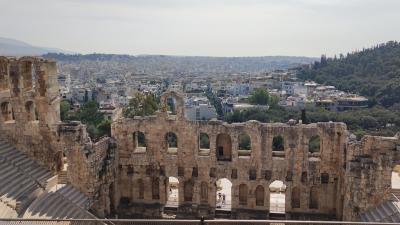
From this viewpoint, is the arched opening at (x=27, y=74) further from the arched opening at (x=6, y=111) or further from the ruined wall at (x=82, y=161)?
the ruined wall at (x=82, y=161)

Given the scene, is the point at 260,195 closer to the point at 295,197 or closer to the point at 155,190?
the point at 295,197

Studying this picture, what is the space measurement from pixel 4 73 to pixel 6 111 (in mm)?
2402

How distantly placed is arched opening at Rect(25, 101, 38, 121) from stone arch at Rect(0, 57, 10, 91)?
1.85 metres

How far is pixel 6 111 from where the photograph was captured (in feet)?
92.2

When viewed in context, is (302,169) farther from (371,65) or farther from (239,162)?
(371,65)

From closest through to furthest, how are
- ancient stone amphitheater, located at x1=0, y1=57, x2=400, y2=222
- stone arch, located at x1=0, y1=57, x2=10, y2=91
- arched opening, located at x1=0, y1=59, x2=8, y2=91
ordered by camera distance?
1. ancient stone amphitheater, located at x1=0, y1=57, x2=400, y2=222
2. stone arch, located at x1=0, y1=57, x2=10, y2=91
3. arched opening, located at x1=0, y1=59, x2=8, y2=91

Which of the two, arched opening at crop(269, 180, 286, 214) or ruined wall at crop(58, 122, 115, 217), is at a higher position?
ruined wall at crop(58, 122, 115, 217)

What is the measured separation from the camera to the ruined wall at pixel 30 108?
2686 centimetres

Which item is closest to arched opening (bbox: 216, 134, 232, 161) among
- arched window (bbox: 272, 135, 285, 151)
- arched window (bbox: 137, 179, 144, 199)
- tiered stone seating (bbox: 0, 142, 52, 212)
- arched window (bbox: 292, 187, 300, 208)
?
arched window (bbox: 292, 187, 300, 208)

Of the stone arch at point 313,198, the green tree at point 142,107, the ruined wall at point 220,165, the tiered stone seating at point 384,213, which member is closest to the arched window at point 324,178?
the ruined wall at point 220,165

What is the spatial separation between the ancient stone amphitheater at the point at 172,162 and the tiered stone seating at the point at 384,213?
34 centimetres

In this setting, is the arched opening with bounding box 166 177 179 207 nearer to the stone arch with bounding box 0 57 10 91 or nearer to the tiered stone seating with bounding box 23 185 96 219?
the tiered stone seating with bounding box 23 185 96 219

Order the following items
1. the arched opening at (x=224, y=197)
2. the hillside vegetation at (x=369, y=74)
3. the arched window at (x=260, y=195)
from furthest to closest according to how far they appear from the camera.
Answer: the hillside vegetation at (x=369, y=74) → the arched opening at (x=224, y=197) → the arched window at (x=260, y=195)

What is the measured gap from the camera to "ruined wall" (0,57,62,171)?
2686cm
